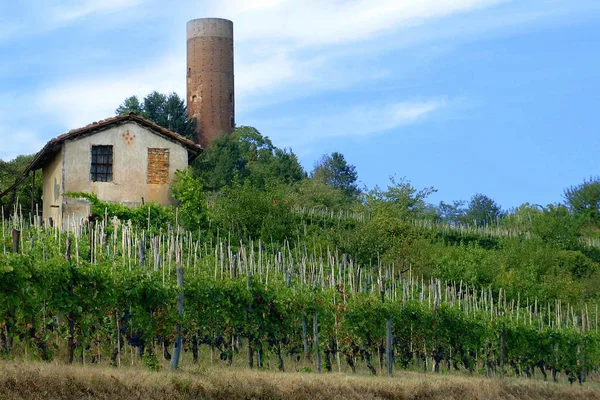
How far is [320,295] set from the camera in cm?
1877

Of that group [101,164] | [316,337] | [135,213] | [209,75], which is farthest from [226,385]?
[209,75]

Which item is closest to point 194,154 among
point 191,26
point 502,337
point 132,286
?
point 502,337

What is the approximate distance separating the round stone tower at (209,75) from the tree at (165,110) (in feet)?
4.90

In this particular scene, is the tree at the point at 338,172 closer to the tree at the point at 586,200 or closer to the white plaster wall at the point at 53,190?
the tree at the point at 586,200

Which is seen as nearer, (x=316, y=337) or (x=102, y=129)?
(x=316, y=337)

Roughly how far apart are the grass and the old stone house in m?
14.0

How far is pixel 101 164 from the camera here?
3002 centimetres

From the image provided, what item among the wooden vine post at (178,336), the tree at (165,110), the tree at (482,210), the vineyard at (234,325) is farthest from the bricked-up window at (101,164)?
the tree at (482,210)

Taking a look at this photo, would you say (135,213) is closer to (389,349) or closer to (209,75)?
(389,349)

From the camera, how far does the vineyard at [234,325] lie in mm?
14312

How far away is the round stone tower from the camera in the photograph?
209 ft

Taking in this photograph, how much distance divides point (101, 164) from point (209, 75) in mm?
34413

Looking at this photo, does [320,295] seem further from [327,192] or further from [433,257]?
[327,192]

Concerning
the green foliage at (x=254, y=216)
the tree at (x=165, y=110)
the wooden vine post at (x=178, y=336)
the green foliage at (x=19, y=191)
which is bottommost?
the wooden vine post at (x=178, y=336)
